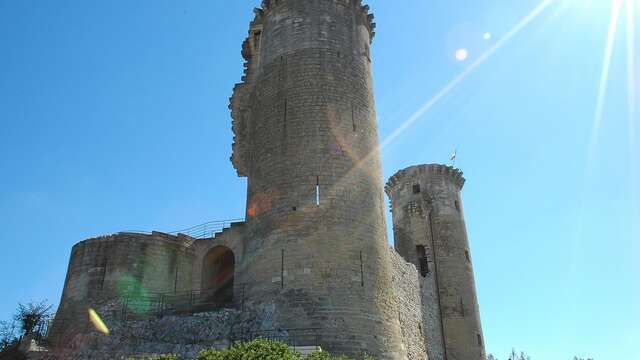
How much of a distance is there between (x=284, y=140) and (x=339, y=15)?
225 inches

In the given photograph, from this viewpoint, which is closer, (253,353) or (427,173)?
(253,353)

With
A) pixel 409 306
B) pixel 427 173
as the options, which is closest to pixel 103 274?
pixel 409 306

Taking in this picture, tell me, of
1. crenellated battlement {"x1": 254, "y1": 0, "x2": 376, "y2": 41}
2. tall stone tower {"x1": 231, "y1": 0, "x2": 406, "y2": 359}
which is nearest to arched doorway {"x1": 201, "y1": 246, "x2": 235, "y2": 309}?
tall stone tower {"x1": 231, "y1": 0, "x2": 406, "y2": 359}

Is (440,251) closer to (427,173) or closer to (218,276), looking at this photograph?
(427,173)

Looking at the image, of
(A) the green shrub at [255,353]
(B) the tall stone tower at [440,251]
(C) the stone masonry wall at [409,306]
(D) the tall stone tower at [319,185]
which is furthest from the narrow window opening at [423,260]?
(A) the green shrub at [255,353]

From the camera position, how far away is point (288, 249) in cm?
1675

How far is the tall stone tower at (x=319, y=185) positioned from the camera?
52.6ft

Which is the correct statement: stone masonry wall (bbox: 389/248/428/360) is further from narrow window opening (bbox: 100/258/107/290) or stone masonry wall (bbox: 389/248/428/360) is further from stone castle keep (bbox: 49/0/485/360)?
narrow window opening (bbox: 100/258/107/290)

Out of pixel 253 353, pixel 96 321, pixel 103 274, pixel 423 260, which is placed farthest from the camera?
pixel 423 260

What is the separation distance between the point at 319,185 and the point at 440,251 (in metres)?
15.2

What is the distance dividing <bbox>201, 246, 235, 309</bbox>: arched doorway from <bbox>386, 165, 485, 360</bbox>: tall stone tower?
9.50m

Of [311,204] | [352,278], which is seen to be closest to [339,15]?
[311,204]

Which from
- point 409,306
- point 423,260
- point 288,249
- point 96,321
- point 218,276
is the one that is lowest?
point 96,321

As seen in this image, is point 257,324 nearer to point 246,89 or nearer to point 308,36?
point 308,36
